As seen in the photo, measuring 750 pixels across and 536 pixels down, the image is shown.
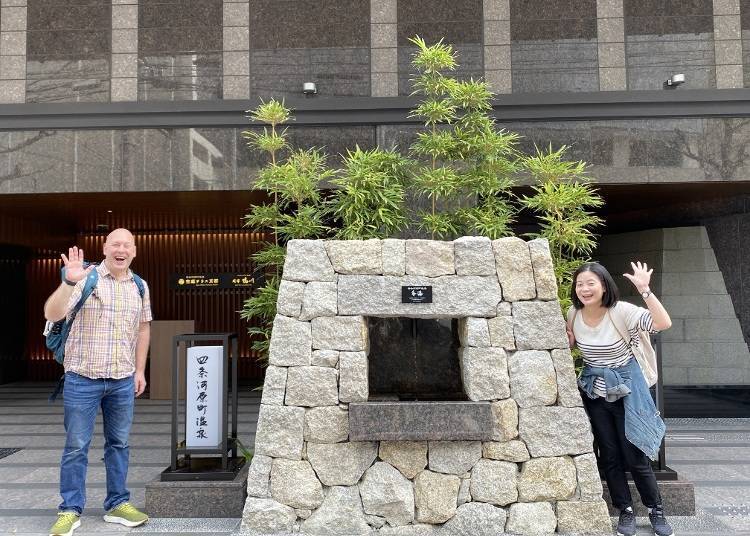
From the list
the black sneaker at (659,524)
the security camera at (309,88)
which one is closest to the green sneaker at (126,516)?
the black sneaker at (659,524)

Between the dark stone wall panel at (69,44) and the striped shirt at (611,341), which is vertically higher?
the dark stone wall panel at (69,44)

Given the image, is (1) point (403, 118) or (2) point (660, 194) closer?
(1) point (403, 118)

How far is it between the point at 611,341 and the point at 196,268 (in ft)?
35.3

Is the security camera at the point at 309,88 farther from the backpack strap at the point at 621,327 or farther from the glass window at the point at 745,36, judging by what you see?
the glass window at the point at 745,36

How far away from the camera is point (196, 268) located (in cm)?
1291

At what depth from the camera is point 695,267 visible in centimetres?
863

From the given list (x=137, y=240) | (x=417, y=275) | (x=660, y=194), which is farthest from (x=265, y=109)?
(x=137, y=240)

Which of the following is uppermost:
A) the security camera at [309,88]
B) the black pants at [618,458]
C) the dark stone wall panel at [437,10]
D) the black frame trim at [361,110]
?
the dark stone wall panel at [437,10]

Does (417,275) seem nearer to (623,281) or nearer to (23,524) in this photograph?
(23,524)

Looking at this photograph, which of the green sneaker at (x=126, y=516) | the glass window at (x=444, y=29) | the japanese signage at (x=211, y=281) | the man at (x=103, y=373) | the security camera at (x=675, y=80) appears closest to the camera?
the man at (x=103, y=373)

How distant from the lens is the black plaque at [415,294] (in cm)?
407

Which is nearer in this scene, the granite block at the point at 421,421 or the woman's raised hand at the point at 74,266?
the woman's raised hand at the point at 74,266

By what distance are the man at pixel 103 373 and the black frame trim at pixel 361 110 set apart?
402cm

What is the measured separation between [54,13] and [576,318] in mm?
8431
